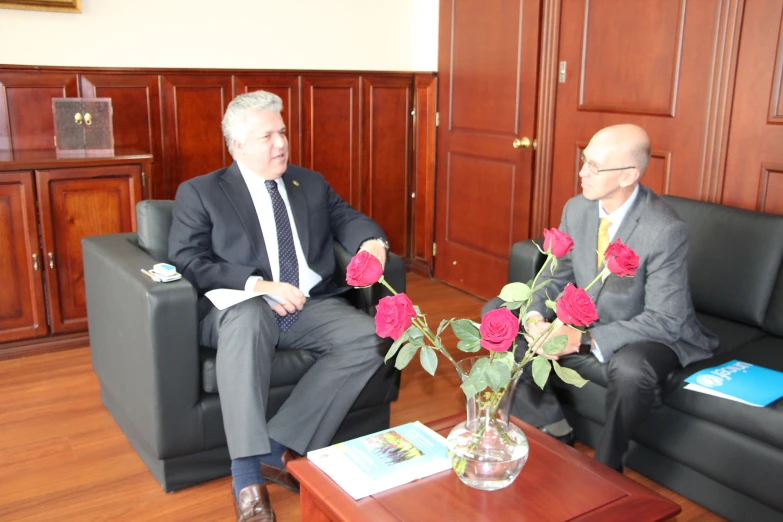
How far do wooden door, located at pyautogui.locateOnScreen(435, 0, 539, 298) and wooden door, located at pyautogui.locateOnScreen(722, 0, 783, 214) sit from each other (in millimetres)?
1083

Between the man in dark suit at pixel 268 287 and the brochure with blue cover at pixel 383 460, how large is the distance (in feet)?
1.55

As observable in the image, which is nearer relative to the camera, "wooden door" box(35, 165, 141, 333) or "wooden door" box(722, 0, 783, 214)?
"wooden door" box(722, 0, 783, 214)

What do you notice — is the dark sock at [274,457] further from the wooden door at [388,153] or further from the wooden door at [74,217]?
the wooden door at [388,153]

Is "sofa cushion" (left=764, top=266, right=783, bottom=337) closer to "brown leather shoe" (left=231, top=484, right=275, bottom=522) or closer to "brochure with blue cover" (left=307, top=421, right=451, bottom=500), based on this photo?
"brochure with blue cover" (left=307, top=421, right=451, bottom=500)

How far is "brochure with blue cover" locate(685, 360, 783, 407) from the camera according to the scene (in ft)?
6.40

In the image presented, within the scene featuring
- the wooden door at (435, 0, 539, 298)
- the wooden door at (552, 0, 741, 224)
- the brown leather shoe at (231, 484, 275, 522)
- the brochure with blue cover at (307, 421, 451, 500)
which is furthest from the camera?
the wooden door at (435, 0, 539, 298)

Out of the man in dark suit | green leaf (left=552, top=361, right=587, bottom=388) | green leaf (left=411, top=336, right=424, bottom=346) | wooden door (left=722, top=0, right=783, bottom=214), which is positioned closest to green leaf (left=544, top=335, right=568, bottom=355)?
green leaf (left=552, top=361, right=587, bottom=388)

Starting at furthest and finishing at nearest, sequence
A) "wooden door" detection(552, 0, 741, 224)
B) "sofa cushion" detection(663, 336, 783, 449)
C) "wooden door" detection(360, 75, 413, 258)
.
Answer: "wooden door" detection(360, 75, 413, 258) < "wooden door" detection(552, 0, 741, 224) < "sofa cushion" detection(663, 336, 783, 449)

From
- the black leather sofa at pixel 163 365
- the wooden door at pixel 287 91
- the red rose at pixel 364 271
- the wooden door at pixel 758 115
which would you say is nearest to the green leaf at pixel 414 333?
the red rose at pixel 364 271

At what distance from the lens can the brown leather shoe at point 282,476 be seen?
2.21 meters

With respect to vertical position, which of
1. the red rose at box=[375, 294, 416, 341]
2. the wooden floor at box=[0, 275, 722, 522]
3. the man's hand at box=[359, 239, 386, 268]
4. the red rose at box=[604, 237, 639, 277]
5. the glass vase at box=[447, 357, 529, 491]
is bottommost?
the wooden floor at box=[0, 275, 722, 522]

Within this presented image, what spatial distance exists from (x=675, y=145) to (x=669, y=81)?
0.26 metres

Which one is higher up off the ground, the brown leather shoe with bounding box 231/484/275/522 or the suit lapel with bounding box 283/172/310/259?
the suit lapel with bounding box 283/172/310/259

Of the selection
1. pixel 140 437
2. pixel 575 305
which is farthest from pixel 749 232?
pixel 140 437
